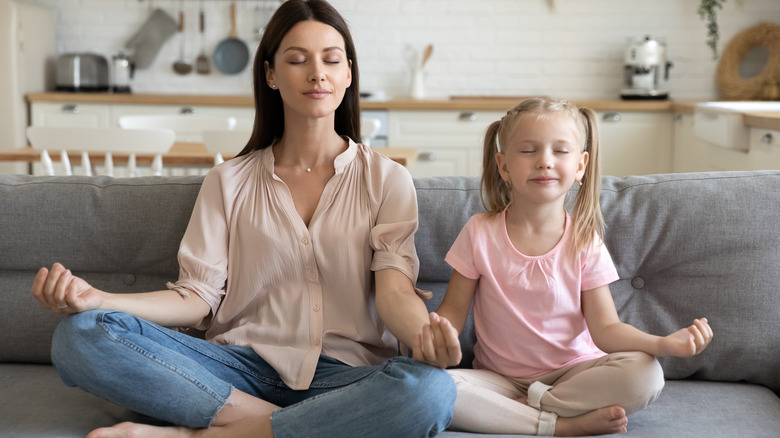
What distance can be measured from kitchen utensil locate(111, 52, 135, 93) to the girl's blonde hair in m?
3.70

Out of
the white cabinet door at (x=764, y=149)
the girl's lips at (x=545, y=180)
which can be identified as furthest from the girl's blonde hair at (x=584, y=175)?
the white cabinet door at (x=764, y=149)

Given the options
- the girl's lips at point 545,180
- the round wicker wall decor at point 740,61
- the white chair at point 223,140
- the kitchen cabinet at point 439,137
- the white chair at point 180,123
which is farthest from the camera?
the round wicker wall decor at point 740,61

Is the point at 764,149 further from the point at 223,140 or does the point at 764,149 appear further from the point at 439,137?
the point at 223,140

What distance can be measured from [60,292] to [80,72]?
148 inches

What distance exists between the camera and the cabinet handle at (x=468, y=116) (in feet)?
14.6

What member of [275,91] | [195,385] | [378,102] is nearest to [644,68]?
[378,102]

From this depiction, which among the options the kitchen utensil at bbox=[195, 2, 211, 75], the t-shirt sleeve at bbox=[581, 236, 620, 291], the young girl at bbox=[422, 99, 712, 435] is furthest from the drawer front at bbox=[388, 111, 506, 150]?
the t-shirt sleeve at bbox=[581, 236, 620, 291]

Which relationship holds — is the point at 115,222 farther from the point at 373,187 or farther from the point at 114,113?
the point at 114,113

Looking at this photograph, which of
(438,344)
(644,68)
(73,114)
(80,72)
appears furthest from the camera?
(80,72)

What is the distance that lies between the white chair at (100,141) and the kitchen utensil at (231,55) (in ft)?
7.16

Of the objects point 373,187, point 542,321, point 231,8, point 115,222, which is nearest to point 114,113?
point 231,8

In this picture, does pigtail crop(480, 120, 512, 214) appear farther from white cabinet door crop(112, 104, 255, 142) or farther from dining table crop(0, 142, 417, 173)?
white cabinet door crop(112, 104, 255, 142)

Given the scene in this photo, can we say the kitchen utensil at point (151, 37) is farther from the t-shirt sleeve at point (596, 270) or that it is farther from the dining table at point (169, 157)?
the t-shirt sleeve at point (596, 270)

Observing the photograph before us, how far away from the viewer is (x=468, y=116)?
4.45 m
